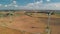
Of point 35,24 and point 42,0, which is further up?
point 42,0

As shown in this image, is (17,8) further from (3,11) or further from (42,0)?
(42,0)

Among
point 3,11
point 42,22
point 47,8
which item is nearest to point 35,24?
point 42,22

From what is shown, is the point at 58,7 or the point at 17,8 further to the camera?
the point at 17,8

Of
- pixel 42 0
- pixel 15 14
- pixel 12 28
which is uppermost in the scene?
pixel 42 0

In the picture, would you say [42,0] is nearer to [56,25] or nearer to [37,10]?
[37,10]

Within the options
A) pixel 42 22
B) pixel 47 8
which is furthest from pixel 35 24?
pixel 47 8

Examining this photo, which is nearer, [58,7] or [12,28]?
[58,7]
